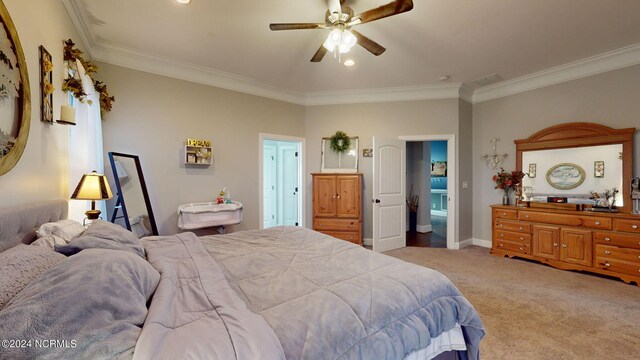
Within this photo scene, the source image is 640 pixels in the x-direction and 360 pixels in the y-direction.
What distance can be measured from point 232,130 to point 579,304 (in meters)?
4.57

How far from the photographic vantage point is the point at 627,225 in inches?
114

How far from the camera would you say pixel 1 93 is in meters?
1.26

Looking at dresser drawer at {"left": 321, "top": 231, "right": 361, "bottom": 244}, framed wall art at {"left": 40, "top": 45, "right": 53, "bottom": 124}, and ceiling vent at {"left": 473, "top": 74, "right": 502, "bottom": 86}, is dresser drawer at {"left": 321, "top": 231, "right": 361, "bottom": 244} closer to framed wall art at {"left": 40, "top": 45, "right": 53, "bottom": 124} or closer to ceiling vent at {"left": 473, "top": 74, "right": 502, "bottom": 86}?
ceiling vent at {"left": 473, "top": 74, "right": 502, "bottom": 86}

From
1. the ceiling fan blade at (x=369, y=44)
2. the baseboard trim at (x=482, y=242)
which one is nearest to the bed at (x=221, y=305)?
the ceiling fan blade at (x=369, y=44)

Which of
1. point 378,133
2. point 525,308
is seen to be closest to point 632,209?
point 525,308

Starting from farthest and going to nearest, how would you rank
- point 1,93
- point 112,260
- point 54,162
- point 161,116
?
1. point 161,116
2. point 54,162
3. point 1,93
4. point 112,260

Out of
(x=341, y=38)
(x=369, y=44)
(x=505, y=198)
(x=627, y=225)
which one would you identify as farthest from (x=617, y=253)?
(x=341, y=38)

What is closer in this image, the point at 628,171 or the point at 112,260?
the point at 112,260

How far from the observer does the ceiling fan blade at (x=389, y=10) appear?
1.78m

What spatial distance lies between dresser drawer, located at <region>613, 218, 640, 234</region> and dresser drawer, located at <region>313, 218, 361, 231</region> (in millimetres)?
3049

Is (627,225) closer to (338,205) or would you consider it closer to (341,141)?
(338,205)

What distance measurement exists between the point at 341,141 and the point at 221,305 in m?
3.88

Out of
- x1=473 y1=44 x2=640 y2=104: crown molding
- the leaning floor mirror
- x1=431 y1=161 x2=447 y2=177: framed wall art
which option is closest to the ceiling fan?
the leaning floor mirror

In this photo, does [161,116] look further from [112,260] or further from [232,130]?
[112,260]
